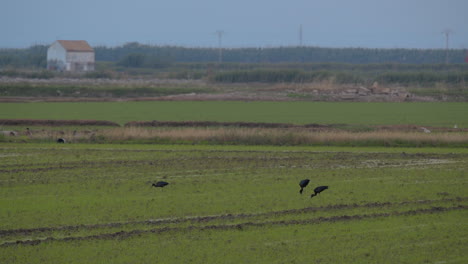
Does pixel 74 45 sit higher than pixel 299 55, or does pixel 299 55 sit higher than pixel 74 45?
pixel 299 55

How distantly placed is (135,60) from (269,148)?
121943mm

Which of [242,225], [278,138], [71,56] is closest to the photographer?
[242,225]

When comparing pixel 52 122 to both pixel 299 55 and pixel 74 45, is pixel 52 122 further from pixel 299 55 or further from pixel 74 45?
pixel 299 55

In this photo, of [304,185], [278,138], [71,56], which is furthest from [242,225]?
[71,56]

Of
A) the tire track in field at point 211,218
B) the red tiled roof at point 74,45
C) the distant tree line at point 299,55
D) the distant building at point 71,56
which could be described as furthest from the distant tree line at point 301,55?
the tire track in field at point 211,218

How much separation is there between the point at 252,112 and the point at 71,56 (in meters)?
83.1

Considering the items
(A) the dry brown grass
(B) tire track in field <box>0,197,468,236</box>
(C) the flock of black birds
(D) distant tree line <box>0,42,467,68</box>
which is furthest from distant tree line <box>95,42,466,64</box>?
(B) tire track in field <box>0,197,468,236</box>

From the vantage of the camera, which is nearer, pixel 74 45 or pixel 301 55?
pixel 74 45

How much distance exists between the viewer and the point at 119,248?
519 inches

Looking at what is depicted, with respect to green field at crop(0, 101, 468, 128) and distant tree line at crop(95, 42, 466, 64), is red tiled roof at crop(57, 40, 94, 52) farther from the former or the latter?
green field at crop(0, 101, 468, 128)

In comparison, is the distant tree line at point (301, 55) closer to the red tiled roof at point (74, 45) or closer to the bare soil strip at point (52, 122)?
the red tiled roof at point (74, 45)

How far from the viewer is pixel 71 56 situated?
130500 millimetres

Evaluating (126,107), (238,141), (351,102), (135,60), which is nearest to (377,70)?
(135,60)

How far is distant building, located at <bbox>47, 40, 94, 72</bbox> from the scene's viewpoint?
12975 centimetres
